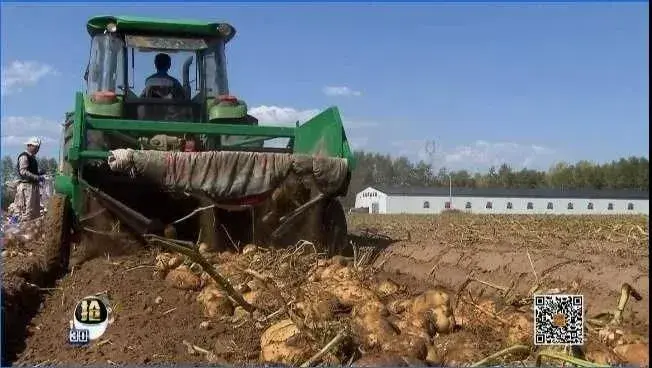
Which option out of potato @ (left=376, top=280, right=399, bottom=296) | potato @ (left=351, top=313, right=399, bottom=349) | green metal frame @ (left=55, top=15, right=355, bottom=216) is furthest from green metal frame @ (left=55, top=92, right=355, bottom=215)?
potato @ (left=351, top=313, right=399, bottom=349)

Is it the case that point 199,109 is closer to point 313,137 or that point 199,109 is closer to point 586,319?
point 313,137

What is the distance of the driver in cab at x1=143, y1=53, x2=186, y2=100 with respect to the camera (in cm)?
781

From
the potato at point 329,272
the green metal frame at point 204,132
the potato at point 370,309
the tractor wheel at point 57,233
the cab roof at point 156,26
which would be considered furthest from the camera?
the cab roof at point 156,26

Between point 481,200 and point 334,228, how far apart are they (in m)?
44.1

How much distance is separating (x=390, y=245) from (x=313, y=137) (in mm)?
1618

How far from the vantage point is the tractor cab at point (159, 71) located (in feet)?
24.9

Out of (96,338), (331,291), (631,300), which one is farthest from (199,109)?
(631,300)

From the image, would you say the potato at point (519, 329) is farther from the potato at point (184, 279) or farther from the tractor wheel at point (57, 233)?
the tractor wheel at point (57, 233)

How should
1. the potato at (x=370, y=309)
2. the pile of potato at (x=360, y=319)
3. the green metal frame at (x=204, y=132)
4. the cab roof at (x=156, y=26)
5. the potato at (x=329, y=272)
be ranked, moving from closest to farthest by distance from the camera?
the pile of potato at (x=360, y=319), the potato at (x=370, y=309), the potato at (x=329, y=272), the green metal frame at (x=204, y=132), the cab roof at (x=156, y=26)

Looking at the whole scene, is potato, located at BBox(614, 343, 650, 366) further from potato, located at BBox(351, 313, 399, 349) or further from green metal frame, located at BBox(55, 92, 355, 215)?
green metal frame, located at BBox(55, 92, 355, 215)

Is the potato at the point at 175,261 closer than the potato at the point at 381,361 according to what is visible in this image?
No

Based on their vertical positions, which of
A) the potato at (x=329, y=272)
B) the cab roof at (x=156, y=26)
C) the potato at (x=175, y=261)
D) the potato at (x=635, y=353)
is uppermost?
the cab roof at (x=156, y=26)

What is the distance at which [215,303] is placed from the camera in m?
4.63

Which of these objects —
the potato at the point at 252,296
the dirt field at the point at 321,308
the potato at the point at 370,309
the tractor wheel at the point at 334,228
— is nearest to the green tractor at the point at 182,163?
the tractor wheel at the point at 334,228
